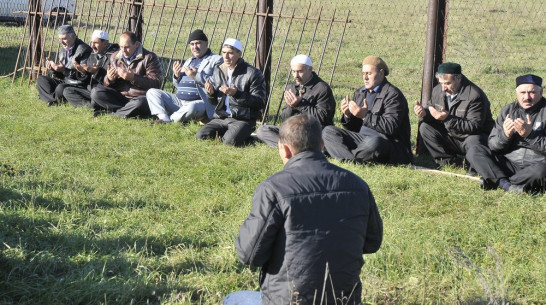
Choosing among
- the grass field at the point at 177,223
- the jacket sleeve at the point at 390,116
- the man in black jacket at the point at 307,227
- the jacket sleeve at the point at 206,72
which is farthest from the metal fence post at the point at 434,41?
the man in black jacket at the point at 307,227

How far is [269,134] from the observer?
8922 millimetres

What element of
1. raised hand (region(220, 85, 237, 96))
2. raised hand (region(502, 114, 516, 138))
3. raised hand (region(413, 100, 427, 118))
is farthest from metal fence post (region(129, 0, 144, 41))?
raised hand (region(502, 114, 516, 138))

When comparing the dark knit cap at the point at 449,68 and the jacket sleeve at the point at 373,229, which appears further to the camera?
the dark knit cap at the point at 449,68

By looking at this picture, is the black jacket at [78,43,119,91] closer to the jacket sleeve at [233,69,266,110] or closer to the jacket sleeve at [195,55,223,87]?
the jacket sleeve at [195,55,223,87]

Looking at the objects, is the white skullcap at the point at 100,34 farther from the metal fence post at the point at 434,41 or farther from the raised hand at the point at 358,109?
the metal fence post at the point at 434,41

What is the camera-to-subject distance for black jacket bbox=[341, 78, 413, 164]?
794cm

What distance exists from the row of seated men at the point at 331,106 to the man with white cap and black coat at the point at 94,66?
14 mm

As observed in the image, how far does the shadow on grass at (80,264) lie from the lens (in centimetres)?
466

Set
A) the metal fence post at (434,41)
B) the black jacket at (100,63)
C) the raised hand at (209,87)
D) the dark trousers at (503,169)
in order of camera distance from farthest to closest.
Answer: the black jacket at (100,63) → the raised hand at (209,87) → the metal fence post at (434,41) → the dark trousers at (503,169)

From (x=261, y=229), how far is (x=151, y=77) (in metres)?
7.11

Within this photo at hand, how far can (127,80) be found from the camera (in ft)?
34.0

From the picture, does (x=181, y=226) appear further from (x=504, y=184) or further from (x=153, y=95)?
(x=153, y=95)

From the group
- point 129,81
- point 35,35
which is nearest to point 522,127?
point 129,81

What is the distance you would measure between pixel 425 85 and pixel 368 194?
519 centimetres
